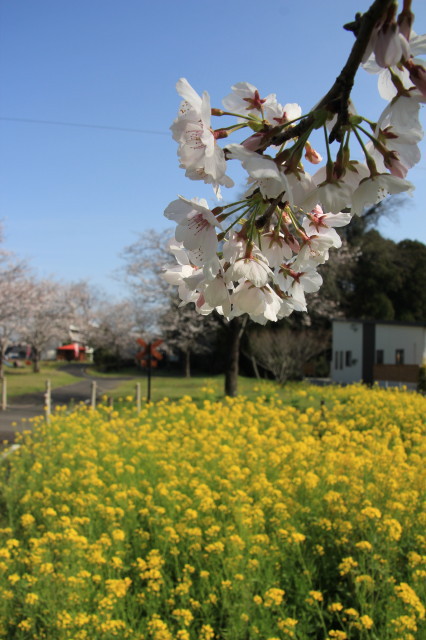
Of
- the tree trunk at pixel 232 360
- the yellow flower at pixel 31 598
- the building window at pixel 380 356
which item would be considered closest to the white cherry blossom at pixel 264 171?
the yellow flower at pixel 31 598

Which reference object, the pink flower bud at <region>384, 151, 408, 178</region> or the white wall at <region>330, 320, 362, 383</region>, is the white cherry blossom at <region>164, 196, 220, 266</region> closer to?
the pink flower bud at <region>384, 151, 408, 178</region>

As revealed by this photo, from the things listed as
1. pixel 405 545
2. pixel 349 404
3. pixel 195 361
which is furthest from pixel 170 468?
pixel 195 361

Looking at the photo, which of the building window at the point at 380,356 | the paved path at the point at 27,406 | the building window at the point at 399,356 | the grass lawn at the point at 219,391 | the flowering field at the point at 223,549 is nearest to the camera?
the flowering field at the point at 223,549

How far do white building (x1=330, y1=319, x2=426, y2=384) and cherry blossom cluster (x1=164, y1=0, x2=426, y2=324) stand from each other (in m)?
25.5

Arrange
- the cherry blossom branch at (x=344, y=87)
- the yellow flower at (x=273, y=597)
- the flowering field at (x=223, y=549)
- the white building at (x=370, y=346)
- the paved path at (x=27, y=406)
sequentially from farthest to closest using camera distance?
the white building at (x=370, y=346) → the paved path at (x=27, y=406) → the flowering field at (x=223, y=549) → the yellow flower at (x=273, y=597) → the cherry blossom branch at (x=344, y=87)

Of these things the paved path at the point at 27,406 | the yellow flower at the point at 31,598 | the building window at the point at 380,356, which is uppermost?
the building window at the point at 380,356

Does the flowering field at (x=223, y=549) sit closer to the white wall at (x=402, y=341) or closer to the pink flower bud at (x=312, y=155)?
the pink flower bud at (x=312, y=155)

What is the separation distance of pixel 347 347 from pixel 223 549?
79.1ft

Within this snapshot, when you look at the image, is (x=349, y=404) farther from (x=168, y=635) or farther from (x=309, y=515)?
(x=168, y=635)

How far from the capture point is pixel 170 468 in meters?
4.64

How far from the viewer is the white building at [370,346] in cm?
2592

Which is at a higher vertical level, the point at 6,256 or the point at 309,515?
the point at 6,256

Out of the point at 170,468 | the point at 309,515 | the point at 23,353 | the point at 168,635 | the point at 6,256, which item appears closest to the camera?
the point at 168,635

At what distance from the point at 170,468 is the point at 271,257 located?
4139 mm
